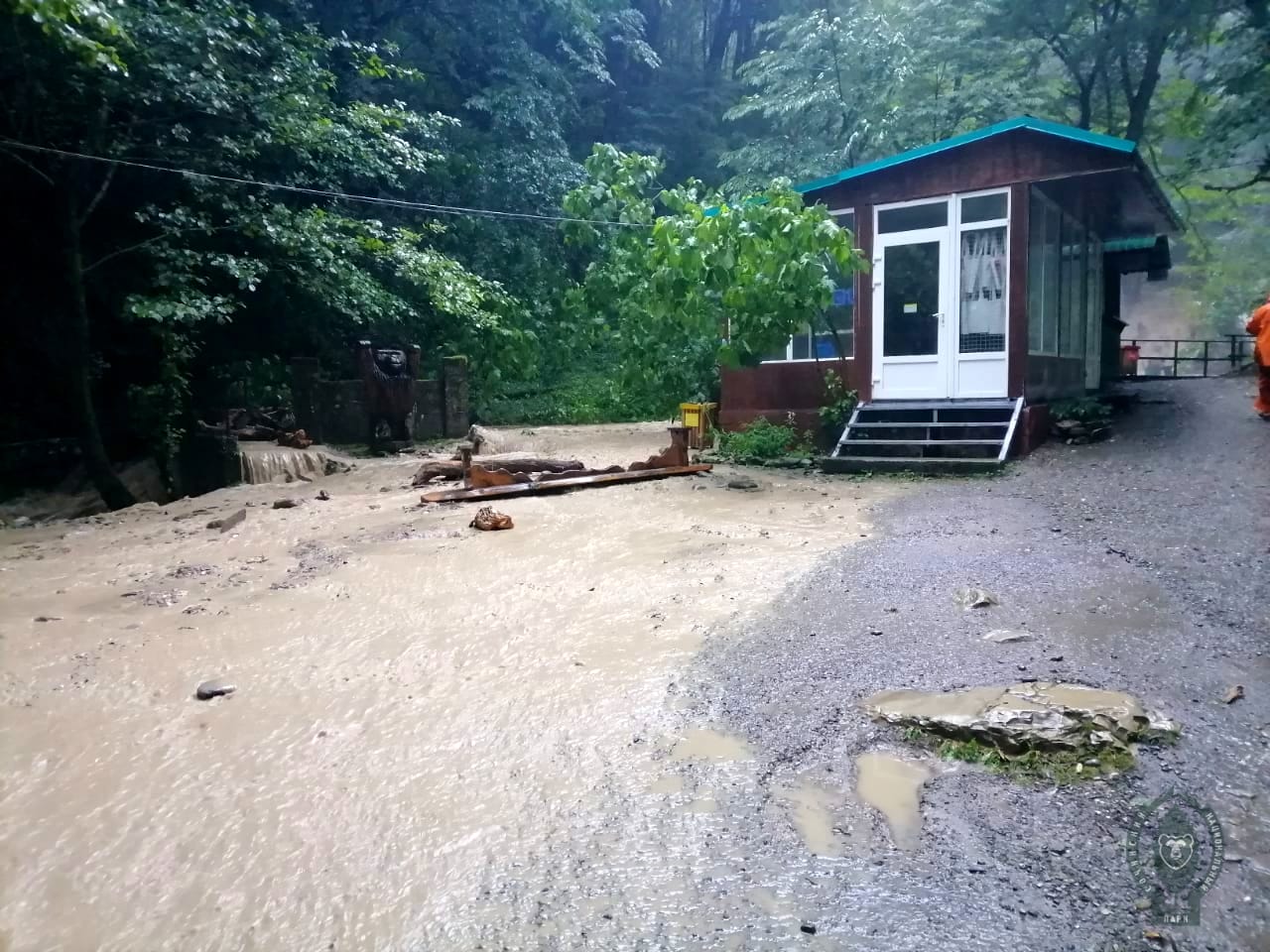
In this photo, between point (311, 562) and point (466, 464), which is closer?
point (311, 562)

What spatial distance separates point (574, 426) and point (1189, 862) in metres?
16.4

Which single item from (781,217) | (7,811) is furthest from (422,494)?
(7,811)

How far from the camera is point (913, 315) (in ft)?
35.7

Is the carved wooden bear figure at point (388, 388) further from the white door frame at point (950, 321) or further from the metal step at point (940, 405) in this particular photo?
the white door frame at point (950, 321)

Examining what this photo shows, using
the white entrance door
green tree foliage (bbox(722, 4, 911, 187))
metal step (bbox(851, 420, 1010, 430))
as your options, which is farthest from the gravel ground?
green tree foliage (bbox(722, 4, 911, 187))

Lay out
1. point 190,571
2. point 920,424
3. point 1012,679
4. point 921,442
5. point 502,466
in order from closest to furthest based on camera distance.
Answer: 1. point 1012,679
2. point 190,571
3. point 502,466
4. point 921,442
5. point 920,424

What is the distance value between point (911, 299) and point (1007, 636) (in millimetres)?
7456

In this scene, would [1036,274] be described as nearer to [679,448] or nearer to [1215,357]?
[679,448]

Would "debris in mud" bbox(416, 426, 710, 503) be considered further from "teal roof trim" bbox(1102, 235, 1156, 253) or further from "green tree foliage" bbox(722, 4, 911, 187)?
"green tree foliage" bbox(722, 4, 911, 187)

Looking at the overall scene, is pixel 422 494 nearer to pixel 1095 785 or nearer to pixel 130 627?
pixel 130 627

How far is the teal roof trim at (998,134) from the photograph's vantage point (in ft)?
31.2

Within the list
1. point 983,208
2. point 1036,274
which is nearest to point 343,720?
point 983,208

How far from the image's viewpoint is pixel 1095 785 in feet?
9.66

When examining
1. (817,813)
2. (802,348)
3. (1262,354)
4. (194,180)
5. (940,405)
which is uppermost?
(194,180)
